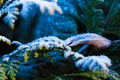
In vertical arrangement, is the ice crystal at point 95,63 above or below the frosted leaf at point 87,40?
below

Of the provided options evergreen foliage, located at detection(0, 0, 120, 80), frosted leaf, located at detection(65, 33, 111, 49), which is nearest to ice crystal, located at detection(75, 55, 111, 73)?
evergreen foliage, located at detection(0, 0, 120, 80)

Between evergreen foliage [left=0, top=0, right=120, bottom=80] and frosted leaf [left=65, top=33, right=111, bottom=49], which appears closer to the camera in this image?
evergreen foliage [left=0, top=0, right=120, bottom=80]

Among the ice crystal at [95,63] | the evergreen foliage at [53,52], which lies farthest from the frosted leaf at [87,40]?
the ice crystal at [95,63]

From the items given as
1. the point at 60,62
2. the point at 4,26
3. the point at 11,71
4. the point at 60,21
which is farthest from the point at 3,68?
the point at 4,26

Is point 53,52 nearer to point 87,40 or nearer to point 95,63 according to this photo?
point 87,40

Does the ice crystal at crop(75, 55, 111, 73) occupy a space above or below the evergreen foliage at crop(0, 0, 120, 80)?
below

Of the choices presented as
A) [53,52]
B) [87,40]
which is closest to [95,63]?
[87,40]

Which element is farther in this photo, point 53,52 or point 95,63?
point 53,52

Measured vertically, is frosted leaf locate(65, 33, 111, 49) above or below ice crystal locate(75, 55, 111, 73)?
above

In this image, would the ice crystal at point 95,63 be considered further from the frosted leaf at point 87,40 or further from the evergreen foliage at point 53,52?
the frosted leaf at point 87,40

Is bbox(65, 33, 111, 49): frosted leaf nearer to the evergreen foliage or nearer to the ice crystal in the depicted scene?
the evergreen foliage

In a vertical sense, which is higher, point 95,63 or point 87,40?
point 87,40

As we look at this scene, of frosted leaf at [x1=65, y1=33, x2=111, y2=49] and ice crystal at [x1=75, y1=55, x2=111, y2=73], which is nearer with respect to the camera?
ice crystal at [x1=75, y1=55, x2=111, y2=73]
